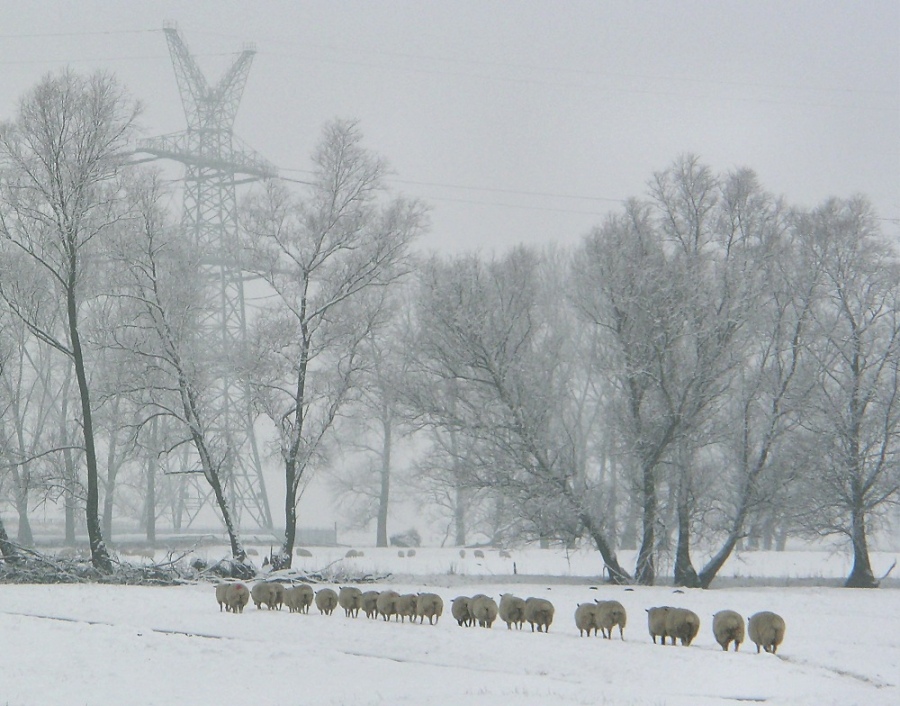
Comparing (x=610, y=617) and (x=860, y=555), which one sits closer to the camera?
(x=610, y=617)

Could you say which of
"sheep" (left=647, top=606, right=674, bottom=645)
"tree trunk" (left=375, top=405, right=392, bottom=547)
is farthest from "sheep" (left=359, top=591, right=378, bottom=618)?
"tree trunk" (left=375, top=405, right=392, bottom=547)

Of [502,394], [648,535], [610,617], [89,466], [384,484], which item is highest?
[502,394]

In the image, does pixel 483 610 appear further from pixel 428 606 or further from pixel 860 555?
pixel 860 555

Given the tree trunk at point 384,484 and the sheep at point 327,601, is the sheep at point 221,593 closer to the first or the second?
the sheep at point 327,601

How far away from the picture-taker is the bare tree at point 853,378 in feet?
101

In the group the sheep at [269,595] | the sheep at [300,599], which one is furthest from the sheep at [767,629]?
the sheep at [269,595]

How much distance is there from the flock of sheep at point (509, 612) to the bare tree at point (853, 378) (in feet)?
44.3

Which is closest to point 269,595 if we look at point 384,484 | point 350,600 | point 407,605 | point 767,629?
point 350,600

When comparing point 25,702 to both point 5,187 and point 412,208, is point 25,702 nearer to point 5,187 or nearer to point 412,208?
point 5,187

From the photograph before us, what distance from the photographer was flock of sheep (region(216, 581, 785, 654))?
16500mm

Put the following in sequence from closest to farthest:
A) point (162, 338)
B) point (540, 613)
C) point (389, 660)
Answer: point (389, 660) → point (540, 613) → point (162, 338)

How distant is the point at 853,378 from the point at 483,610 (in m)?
17.4

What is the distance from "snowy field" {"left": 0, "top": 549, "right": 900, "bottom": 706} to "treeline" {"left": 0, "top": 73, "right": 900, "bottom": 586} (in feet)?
22.8

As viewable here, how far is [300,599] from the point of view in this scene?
21.1m
